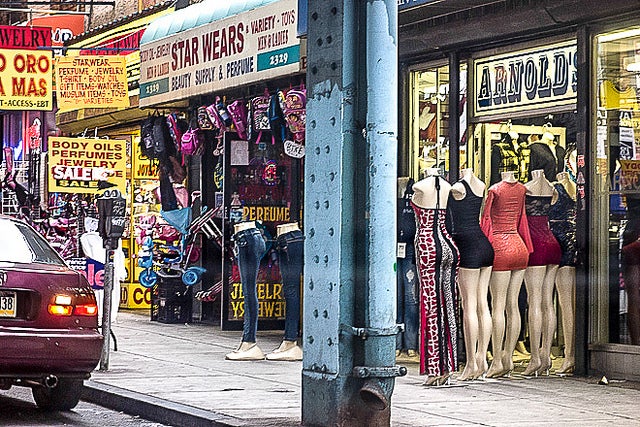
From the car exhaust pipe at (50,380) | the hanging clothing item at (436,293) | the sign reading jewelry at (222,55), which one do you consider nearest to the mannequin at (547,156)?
the hanging clothing item at (436,293)

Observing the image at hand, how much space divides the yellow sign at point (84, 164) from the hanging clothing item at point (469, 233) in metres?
7.13

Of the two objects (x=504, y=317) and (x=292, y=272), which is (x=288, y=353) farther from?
(x=504, y=317)

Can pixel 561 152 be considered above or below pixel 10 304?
above

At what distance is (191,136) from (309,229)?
30.0 feet

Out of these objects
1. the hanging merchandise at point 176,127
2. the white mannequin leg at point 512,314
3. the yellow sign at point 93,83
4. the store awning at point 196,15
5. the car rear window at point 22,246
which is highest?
the store awning at point 196,15

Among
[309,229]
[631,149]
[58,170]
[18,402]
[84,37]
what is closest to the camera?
[309,229]

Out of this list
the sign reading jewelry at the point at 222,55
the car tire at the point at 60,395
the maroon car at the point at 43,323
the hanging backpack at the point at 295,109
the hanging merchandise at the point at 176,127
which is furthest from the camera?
the hanging merchandise at the point at 176,127

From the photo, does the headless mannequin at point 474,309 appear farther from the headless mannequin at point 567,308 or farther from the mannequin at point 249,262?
the mannequin at point 249,262

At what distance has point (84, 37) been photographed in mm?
23688

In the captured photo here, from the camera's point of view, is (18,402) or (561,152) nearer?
(18,402)

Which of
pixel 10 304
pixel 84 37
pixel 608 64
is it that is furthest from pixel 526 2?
pixel 84 37

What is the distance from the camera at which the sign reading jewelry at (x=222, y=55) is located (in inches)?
583

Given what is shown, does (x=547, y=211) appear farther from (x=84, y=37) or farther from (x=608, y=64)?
(x=84, y=37)

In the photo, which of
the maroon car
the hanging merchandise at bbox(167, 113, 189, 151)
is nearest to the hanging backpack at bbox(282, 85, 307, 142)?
the hanging merchandise at bbox(167, 113, 189, 151)
